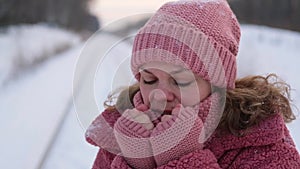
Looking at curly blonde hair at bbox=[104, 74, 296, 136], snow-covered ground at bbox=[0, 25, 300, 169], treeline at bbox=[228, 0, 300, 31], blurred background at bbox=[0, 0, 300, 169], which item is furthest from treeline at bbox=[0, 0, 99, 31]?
curly blonde hair at bbox=[104, 74, 296, 136]

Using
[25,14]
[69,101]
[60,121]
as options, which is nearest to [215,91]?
[60,121]

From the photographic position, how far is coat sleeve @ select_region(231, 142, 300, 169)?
1.86 metres

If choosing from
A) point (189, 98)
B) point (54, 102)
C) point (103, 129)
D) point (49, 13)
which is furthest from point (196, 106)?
point (49, 13)

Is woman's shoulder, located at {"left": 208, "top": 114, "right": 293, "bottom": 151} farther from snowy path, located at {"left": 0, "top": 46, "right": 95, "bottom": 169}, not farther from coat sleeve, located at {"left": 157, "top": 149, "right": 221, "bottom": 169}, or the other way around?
snowy path, located at {"left": 0, "top": 46, "right": 95, "bottom": 169}

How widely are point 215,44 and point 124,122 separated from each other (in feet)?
1.40

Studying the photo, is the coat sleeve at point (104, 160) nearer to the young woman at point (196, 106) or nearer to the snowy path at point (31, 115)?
the young woman at point (196, 106)

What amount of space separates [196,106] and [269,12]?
22629mm

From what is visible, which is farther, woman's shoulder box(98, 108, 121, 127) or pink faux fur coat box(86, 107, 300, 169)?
woman's shoulder box(98, 108, 121, 127)

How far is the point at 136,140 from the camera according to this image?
1.87 m

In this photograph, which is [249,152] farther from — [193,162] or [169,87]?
[169,87]

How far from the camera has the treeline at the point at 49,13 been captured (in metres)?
29.8

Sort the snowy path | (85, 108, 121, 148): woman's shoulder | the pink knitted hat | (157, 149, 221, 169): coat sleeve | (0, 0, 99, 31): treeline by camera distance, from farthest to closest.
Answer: (0, 0, 99, 31): treeline < the snowy path < (85, 108, 121, 148): woman's shoulder < the pink knitted hat < (157, 149, 221, 169): coat sleeve

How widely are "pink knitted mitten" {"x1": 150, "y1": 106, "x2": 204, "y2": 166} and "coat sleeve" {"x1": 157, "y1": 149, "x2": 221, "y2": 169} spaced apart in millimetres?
36

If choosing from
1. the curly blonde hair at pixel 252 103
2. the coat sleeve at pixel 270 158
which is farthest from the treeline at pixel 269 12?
the coat sleeve at pixel 270 158
